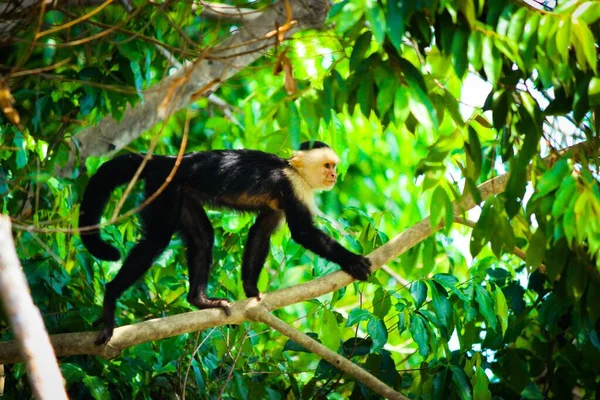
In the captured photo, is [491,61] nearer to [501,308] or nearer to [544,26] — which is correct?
[544,26]

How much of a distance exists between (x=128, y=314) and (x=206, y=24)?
311 centimetres

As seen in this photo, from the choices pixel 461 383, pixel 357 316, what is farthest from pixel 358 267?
pixel 461 383

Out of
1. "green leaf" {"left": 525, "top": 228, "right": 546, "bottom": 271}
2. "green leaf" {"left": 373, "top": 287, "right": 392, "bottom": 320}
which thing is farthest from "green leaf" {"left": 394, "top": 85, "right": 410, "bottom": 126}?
"green leaf" {"left": 373, "top": 287, "right": 392, "bottom": 320}

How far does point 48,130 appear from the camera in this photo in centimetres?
571

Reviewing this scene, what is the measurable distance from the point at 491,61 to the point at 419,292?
1.72 meters

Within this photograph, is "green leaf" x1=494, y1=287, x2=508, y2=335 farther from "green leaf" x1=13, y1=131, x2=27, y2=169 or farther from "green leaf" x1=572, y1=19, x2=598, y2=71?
"green leaf" x1=13, y1=131, x2=27, y2=169

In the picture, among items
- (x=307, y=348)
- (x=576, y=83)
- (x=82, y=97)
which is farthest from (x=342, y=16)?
(x=82, y=97)

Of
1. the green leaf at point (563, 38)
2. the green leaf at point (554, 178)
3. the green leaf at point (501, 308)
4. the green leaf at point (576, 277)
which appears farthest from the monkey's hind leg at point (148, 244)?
the green leaf at point (563, 38)

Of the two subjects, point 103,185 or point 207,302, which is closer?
point 103,185

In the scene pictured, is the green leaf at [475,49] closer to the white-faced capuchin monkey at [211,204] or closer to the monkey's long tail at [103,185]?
the white-faced capuchin monkey at [211,204]

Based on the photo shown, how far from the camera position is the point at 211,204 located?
5.29m

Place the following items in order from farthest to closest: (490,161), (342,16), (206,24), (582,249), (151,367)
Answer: (206,24) < (151,367) < (490,161) < (582,249) < (342,16)

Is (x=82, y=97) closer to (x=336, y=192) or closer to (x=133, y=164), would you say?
(x=133, y=164)

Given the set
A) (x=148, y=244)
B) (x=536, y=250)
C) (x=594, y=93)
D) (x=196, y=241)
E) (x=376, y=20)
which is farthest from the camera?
(x=196, y=241)
